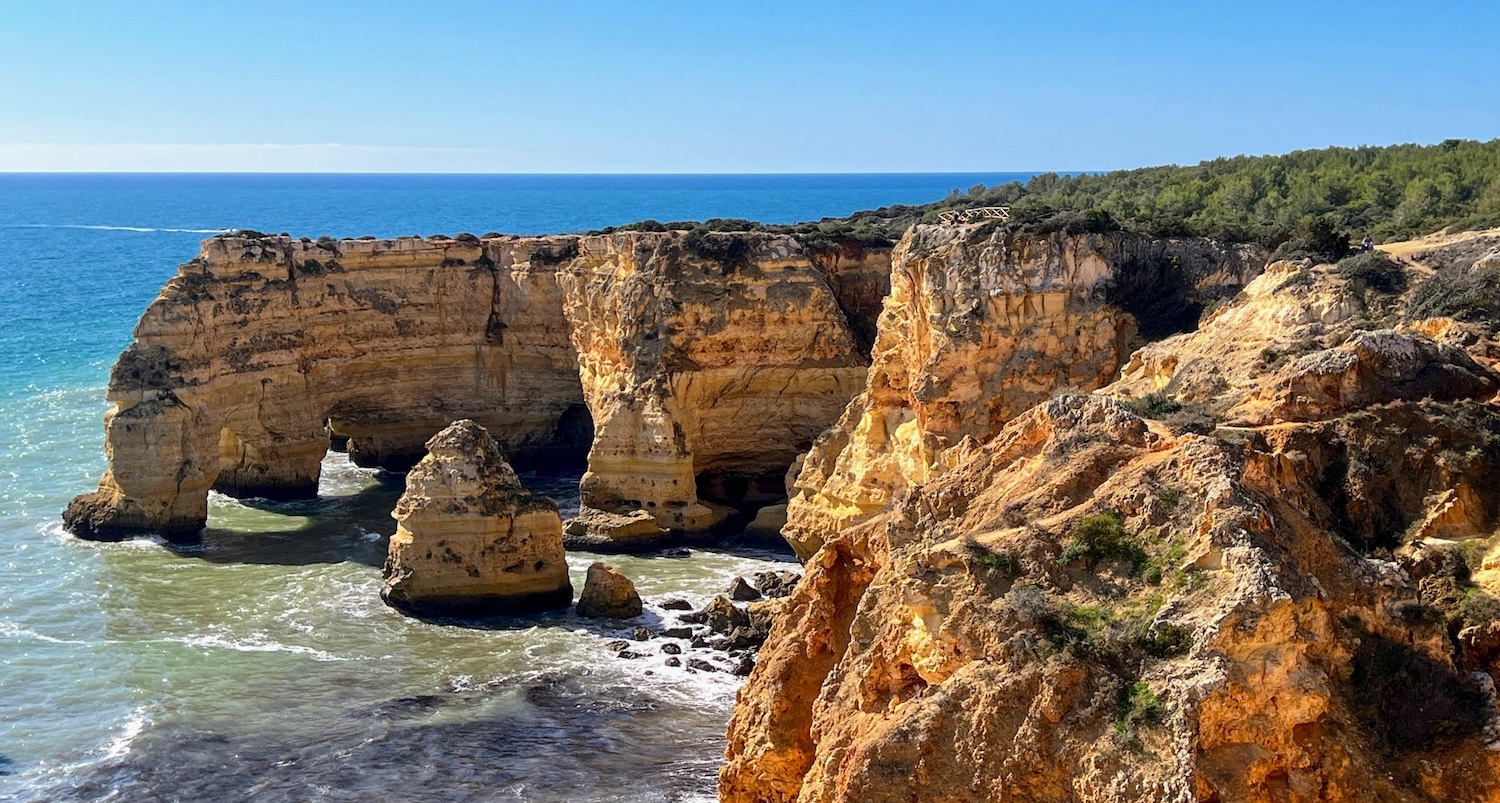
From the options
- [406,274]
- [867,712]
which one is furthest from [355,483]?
[867,712]

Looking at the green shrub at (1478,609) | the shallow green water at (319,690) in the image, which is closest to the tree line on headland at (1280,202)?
the shallow green water at (319,690)

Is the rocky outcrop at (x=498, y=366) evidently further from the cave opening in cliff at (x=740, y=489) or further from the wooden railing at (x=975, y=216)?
the wooden railing at (x=975, y=216)

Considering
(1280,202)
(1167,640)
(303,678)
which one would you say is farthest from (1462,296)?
(1280,202)

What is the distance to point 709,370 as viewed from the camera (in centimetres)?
3934

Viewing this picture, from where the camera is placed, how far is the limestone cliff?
33.6 ft

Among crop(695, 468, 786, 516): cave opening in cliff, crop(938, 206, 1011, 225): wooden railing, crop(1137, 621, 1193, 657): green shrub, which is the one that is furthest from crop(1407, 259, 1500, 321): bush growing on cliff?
crop(695, 468, 786, 516): cave opening in cliff

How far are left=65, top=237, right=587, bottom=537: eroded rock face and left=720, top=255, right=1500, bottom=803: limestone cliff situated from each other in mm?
26597

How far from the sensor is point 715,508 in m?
38.5

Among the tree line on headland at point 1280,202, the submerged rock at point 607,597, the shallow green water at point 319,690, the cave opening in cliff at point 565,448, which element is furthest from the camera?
the cave opening in cliff at point 565,448

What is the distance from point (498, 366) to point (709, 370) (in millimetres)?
9991

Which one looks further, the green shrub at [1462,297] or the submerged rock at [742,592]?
the submerged rock at [742,592]

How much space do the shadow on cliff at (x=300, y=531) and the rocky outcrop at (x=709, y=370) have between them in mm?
6050

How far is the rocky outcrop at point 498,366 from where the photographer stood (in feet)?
123

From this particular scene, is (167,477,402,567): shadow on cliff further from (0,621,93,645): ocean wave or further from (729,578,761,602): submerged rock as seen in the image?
(729,578,761,602): submerged rock
